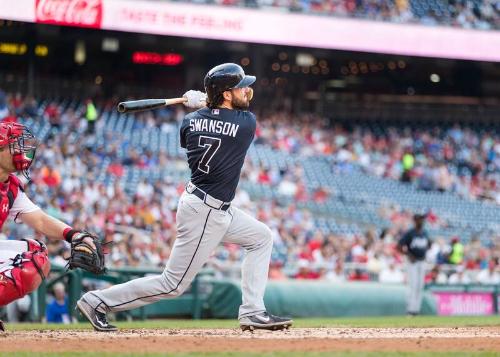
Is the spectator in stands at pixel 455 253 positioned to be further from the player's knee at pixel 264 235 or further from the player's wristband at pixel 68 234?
the player's wristband at pixel 68 234

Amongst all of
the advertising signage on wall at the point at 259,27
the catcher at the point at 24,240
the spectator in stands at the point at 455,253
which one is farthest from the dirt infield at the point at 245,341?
the advertising signage on wall at the point at 259,27

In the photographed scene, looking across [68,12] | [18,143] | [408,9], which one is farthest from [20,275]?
[408,9]

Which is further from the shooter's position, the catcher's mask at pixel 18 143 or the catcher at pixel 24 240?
the catcher's mask at pixel 18 143

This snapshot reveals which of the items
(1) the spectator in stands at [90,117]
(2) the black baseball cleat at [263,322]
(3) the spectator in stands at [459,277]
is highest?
(1) the spectator in stands at [90,117]

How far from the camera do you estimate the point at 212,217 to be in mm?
7219

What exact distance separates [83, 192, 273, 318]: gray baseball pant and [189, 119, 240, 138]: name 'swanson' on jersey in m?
0.47

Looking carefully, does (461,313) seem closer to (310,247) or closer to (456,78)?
(310,247)

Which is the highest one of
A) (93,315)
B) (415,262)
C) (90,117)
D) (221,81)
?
(90,117)

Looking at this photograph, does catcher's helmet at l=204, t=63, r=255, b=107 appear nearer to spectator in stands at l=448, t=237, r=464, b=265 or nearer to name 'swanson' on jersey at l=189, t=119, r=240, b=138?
name 'swanson' on jersey at l=189, t=119, r=240, b=138

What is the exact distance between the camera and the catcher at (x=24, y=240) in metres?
6.77

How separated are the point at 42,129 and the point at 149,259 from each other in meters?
6.56

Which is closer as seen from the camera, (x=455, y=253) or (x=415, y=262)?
(x=415, y=262)

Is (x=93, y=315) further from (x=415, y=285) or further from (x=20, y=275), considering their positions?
(x=415, y=285)

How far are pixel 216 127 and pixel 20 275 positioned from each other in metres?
1.67
